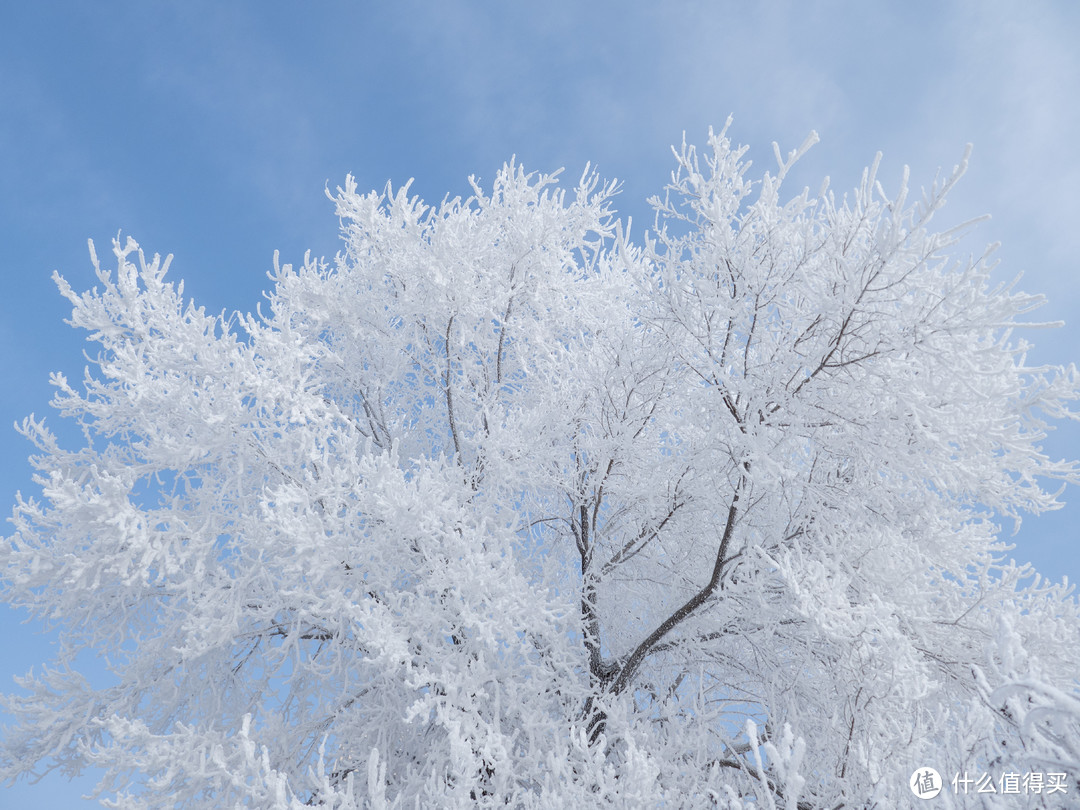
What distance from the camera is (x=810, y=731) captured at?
586 centimetres

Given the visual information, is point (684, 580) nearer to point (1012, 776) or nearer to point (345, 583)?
point (345, 583)

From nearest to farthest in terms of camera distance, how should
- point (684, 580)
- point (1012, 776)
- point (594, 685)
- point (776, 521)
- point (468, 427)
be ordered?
point (1012, 776) < point (776, 521) < point (594, 685) < point (684, 580) < point (468, 427)

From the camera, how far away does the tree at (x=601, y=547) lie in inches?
175

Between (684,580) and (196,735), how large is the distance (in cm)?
445

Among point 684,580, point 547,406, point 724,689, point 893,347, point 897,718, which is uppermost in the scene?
point 547,406

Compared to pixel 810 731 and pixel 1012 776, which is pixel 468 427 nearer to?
pixel 810 731

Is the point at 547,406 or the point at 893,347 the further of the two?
the point at 547,406

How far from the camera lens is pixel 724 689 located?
22.9 feet

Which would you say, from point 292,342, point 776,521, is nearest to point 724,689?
point 776,521

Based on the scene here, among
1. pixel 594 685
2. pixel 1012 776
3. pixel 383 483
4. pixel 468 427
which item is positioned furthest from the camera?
pixel 468 427

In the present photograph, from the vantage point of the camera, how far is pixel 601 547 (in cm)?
749

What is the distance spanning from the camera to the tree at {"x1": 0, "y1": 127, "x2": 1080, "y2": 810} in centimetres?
445

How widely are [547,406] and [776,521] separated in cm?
254

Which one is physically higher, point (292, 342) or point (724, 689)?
point (292, 342)
